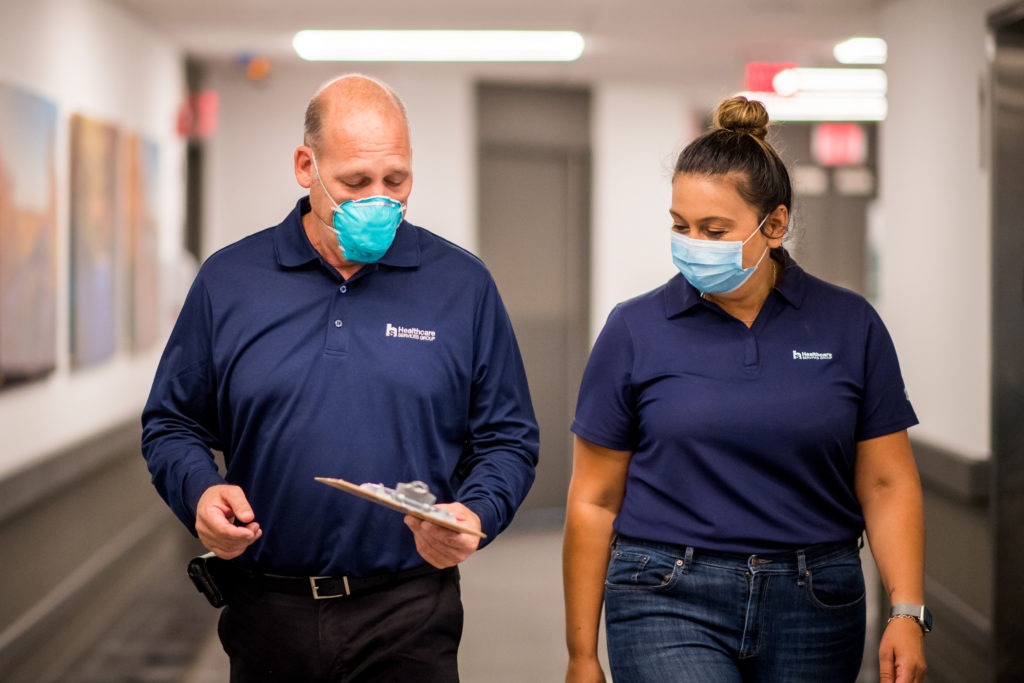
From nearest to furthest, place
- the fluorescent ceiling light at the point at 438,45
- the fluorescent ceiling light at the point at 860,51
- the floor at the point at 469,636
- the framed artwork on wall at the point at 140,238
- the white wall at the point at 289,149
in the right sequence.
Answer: the floor at the point at 469,636 → the framed artwork on wall at the point at 140,238 → the fluorescent ceiling light at the point at 438,45 → the fluorescent ceiling light at the point at 860,51 → the white wall at the point at 289,149

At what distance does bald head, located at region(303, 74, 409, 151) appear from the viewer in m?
2.02

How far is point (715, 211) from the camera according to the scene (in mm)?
2158

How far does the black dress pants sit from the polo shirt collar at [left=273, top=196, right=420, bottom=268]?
54 cm

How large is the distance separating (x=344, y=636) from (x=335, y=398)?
0.38 meters

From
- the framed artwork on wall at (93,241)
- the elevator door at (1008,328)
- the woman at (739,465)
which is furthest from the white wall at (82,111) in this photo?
the elevator door at (1008,328)

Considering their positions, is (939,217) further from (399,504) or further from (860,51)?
(399,504)

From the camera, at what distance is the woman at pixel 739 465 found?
2.04 m

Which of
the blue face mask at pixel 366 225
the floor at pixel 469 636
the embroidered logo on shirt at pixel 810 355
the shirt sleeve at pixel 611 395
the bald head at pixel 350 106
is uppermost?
the bald head at pixel 350 106

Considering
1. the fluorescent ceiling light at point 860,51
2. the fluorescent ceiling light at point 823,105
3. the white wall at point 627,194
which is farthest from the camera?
the white wall at point 627,194

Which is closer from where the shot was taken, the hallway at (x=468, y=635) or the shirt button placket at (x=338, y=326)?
the shirt button placket at (x=338, y=326)

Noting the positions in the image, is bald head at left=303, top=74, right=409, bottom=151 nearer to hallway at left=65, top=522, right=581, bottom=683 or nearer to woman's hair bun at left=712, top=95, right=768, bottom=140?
woman's hair bun at left=712, top=95, right=768, bottom=140

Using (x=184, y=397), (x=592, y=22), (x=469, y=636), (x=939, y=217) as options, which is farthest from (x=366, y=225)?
(x=592, y=22)

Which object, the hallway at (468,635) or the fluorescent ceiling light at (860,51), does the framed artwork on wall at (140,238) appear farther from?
the fluorescent ceiling light at (860,51)

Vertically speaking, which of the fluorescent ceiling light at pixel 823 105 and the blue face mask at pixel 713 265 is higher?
the fluorescent ceiling light at pixel 823 105
